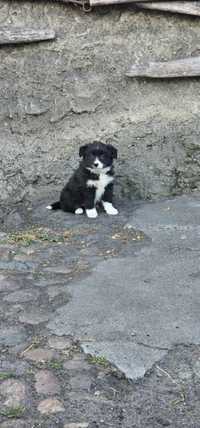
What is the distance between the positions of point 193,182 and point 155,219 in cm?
134

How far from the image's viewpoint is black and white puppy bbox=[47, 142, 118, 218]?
617 cm

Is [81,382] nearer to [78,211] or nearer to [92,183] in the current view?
[92,183]

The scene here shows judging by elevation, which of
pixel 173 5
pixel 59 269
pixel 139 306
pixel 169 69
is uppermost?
pixel 173 5

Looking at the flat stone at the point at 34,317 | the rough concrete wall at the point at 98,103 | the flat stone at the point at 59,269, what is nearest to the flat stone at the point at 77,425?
the flat stone at the point at 34,317

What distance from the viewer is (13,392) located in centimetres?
324

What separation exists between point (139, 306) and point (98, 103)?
11.4ft

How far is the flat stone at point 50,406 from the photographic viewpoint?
10.2 ft

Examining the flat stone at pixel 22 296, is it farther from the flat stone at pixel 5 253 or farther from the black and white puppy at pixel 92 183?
the black and white puppy at pixel 92 183

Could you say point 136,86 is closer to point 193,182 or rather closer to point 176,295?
point 193,182

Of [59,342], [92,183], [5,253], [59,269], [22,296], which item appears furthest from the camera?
[92,183]

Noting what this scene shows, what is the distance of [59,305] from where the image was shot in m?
4.16

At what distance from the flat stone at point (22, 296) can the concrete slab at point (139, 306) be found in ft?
0.82

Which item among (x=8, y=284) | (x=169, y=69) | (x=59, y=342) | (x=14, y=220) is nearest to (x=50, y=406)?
(x=59, y=342)

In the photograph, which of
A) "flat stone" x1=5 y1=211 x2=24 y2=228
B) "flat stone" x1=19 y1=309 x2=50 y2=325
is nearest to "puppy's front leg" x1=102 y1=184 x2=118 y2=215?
"flat stone" x1=5 y1=211 x2=24 y2=228
